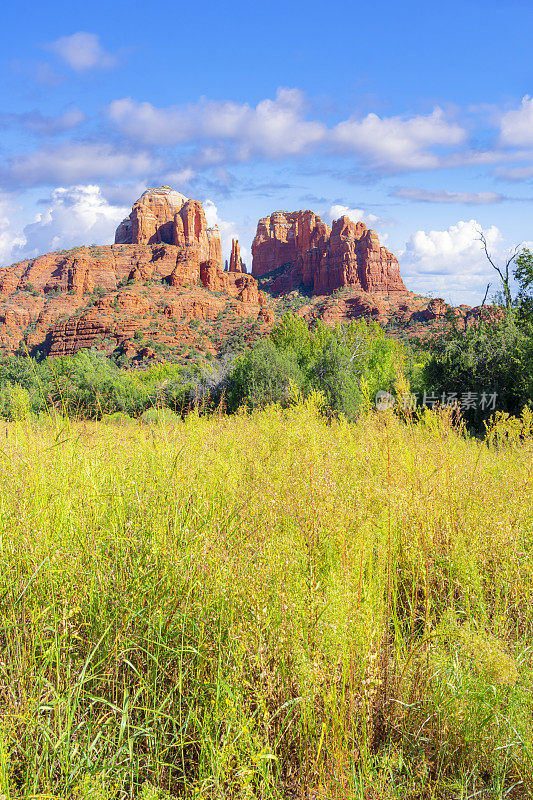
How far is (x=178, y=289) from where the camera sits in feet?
262

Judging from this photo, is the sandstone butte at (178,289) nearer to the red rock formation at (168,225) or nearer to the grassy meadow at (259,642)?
the red rock formation at (168,225)

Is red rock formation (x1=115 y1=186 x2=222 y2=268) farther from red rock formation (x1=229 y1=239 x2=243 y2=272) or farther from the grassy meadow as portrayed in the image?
the grassy meadow

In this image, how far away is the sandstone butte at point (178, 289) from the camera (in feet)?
219

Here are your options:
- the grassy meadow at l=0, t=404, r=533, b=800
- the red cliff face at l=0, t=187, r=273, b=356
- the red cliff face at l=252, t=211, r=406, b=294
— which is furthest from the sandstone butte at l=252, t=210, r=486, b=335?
the grassy meadow at l=0, t=404, r=533, b=800

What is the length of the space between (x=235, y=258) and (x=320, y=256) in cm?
3178

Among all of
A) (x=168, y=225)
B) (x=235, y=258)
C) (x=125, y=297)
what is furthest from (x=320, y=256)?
(x=125, y=297)

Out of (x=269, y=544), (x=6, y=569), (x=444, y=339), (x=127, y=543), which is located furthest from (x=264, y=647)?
(x=444, y=339)

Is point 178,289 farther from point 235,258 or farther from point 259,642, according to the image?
point 259,642

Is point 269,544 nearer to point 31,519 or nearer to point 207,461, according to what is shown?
point 31,519

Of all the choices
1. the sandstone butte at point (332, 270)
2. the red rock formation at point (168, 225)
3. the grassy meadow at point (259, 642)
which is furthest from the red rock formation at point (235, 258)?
the grassy meadow at point (259, 642)

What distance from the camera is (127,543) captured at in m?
2.21

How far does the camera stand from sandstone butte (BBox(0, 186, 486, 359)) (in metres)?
66.7

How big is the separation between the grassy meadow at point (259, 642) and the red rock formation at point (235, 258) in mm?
132028

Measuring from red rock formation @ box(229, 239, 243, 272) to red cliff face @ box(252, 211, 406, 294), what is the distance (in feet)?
19.9
